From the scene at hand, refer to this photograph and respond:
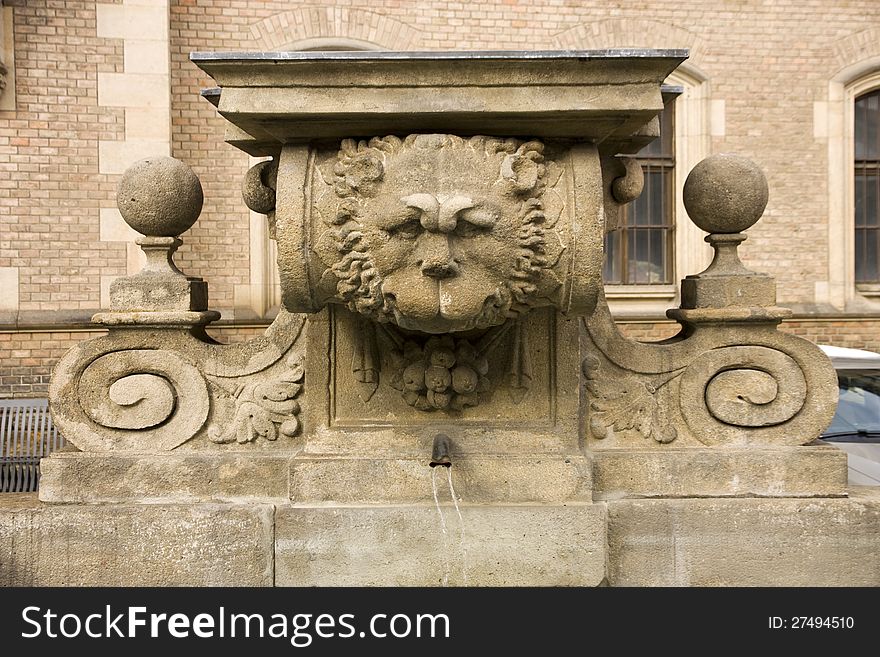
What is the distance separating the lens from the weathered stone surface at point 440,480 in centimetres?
260

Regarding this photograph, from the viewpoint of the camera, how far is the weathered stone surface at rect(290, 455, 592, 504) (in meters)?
2.60

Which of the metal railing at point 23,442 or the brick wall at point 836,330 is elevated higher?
the brick wall at point 836,330

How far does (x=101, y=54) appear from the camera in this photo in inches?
320

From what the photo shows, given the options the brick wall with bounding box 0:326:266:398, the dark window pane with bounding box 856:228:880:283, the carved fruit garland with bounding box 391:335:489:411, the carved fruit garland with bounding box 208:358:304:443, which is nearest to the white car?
the carved fruit garland with bounding box 391:335:489:411

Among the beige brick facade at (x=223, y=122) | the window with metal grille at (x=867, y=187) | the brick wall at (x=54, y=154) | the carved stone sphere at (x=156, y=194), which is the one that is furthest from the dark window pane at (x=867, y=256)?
the carved stone sphere at (x=156, y=194)

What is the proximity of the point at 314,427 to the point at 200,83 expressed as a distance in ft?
23.0

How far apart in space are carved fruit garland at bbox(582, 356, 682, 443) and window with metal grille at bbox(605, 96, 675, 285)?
718 cm

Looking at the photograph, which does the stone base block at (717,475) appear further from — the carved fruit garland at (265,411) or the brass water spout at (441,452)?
the carved fruit garland at (265,411)

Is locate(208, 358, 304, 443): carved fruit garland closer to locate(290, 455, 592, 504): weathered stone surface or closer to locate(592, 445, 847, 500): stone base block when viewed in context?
locate(290, 455, 592, 504): weathered stone surface

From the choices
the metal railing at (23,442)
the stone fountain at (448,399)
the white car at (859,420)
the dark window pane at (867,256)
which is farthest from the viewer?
the dark window pane at (867,256)

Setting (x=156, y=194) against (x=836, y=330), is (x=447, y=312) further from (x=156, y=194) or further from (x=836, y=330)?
(x=836, y=330)

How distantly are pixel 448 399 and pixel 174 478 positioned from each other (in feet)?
3.07

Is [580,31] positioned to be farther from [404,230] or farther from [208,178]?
[404,230]

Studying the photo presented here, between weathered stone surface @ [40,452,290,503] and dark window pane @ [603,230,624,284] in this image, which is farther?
dark window pane @ [603,230,624,284]
